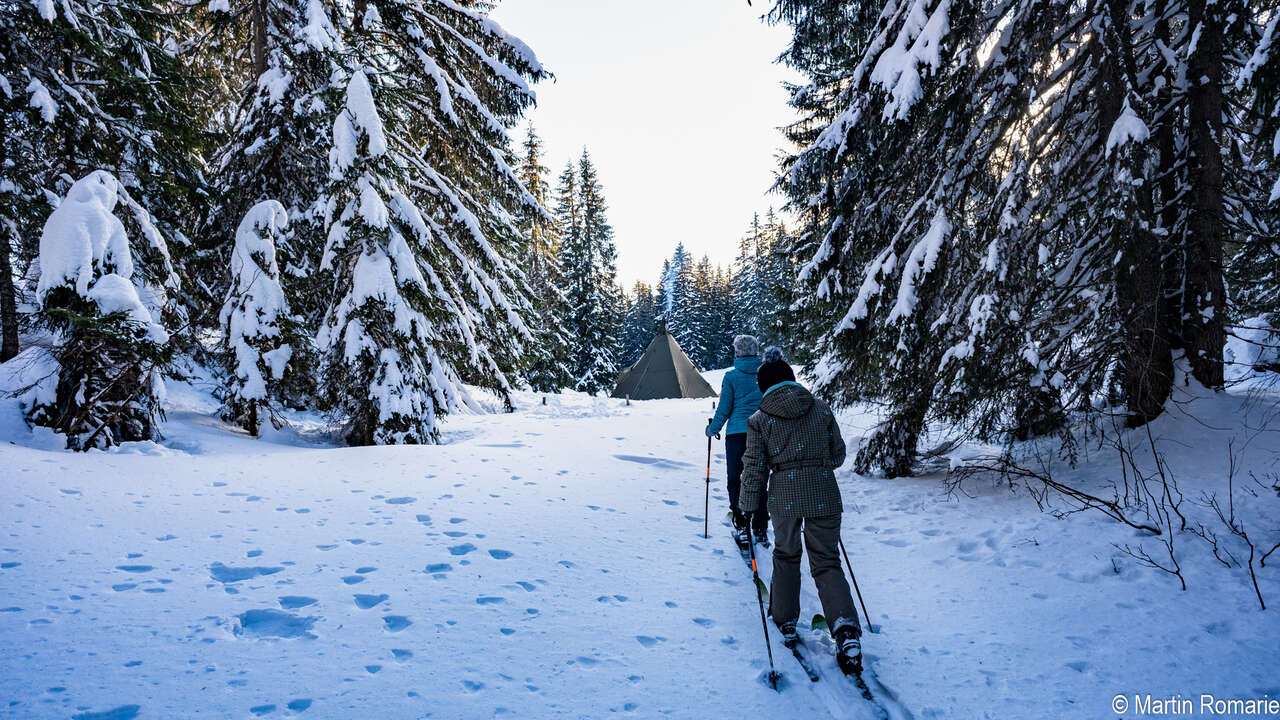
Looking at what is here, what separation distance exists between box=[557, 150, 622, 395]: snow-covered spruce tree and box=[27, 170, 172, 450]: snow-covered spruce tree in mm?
20063

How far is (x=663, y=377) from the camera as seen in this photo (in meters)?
20.8

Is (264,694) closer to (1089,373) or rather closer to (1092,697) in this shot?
(1092,697)

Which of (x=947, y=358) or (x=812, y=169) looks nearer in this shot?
(x=947, y=358)

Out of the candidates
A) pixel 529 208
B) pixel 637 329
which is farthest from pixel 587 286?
pixel 637 329

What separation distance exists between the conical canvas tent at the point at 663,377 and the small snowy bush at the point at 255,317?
14.6 metres

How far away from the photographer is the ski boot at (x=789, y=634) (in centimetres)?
322

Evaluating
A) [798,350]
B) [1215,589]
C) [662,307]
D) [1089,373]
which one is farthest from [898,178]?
[662,307]

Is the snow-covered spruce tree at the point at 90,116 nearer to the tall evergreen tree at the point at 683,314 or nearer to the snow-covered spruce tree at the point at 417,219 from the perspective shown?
the snow-covered spruce tree at the point at 417,219

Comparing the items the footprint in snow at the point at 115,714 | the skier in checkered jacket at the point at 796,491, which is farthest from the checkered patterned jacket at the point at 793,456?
the footprint in snow at the point at 115,714

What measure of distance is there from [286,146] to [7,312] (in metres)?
4.57

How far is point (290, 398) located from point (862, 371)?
9213mm

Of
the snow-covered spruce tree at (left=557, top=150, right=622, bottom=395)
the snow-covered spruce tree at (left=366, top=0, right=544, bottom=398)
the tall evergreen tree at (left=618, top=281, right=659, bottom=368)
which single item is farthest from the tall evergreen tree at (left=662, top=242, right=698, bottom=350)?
the snow-covered spruce tree at (left=366, top=0, right=544, bottom=398)

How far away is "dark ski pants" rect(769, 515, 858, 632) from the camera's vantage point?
10.4 feet

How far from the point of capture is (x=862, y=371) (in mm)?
6348
